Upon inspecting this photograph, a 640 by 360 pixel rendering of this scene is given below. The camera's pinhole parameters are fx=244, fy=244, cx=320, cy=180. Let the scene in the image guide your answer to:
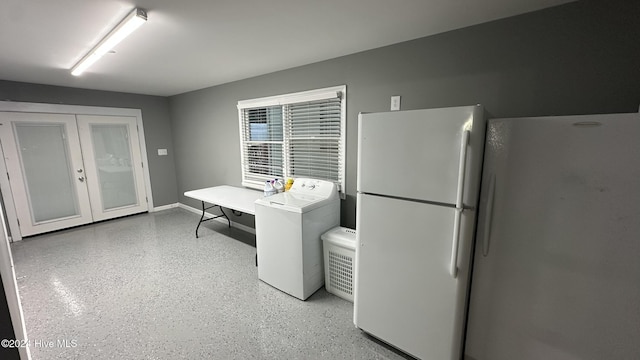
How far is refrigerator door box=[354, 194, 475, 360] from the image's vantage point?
151cm

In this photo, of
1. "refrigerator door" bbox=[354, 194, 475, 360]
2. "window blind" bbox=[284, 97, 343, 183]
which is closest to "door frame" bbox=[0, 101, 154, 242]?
"window blind" bbox=[284, 97, 343, 183]

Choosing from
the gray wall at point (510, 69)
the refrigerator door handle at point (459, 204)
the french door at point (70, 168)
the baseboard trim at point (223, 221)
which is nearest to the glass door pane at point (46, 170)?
the french door at point (70, 168)

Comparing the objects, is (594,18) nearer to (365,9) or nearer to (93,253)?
(365,9)

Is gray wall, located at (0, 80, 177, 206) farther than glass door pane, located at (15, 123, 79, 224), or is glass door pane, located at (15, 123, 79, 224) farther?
glass door pane, located at (15, 123, 79, 224)

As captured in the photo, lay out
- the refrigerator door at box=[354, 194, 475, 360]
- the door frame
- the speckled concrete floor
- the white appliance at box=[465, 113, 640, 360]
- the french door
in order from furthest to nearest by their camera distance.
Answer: the french door
the door frame
the speckled concrete floor
the refrigerator door at box=[354, 194, 475, 360]
the white appliance at box=[465, 113, 640, 360]

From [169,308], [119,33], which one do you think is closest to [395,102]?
[119,33]

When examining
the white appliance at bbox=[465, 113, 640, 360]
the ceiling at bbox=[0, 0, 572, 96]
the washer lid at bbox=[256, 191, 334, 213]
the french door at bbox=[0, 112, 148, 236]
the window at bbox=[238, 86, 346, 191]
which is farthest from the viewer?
the french door at bbox=[0, 112, 148, 236]

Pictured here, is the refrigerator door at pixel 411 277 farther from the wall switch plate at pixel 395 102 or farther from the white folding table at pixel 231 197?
the white folding table at pixel 231 197

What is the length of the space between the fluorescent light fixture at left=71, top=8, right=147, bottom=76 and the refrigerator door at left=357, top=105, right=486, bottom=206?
1.70 m

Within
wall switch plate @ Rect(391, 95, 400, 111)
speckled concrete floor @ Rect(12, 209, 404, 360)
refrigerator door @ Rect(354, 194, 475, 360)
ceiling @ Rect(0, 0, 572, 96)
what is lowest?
speckled concrete floor @ Rect(12, 209, 404, 360)

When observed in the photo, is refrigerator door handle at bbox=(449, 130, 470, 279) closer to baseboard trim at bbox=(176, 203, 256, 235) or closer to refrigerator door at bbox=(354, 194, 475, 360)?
refrigerator door at bbox=(354, 194, 475, 360)

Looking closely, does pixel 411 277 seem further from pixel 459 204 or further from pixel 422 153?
pixel 422 153

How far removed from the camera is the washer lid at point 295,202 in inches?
90.5

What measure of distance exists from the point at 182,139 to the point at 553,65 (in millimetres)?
5610
